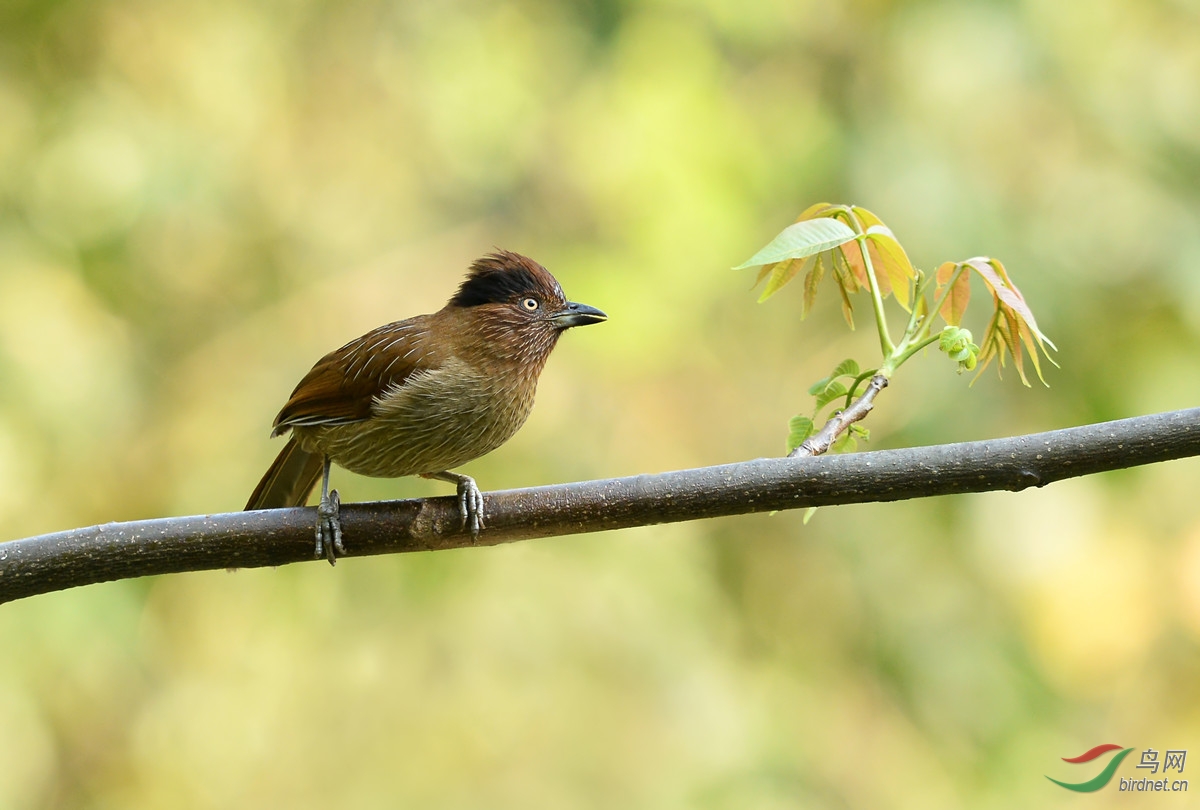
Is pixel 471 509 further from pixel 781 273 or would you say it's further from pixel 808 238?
pixel 808 238

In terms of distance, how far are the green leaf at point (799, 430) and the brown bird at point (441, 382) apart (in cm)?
80

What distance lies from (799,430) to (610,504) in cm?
39

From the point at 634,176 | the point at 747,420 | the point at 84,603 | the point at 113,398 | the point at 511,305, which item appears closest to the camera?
the point at 511,305

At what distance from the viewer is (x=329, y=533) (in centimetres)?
242

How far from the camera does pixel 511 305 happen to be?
10.2 ft

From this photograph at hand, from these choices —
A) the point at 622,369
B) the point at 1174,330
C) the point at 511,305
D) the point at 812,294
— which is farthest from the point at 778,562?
the point at 812,294

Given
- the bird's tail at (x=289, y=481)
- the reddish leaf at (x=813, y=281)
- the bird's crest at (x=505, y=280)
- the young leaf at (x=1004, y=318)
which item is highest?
the bird's crest at (x=505, y=280)

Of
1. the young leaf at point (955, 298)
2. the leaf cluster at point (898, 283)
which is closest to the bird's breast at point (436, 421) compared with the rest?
the leaf cluster at point (898, 283)

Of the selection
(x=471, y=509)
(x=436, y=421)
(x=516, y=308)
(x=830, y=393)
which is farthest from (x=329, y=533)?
(x=830, y=393)

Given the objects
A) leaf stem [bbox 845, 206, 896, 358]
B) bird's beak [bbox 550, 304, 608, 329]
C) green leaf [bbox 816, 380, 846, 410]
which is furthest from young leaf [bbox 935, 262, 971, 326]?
bird's beak [bbox 550, 304, 608, 329]

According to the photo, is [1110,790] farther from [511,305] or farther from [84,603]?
[84,603]

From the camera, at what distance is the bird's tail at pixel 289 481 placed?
3.33 m

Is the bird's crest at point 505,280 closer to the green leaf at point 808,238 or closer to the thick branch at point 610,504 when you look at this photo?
the thick branch at point 610,504

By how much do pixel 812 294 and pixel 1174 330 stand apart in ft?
11.4
